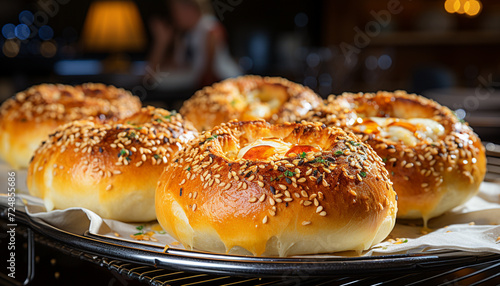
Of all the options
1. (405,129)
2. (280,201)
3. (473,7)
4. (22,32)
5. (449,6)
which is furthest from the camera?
(22,32)

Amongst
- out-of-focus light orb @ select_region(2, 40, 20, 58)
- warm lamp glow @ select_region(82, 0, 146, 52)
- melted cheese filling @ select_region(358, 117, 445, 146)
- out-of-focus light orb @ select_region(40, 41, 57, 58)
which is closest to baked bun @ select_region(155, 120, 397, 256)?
melted cheese filling @ select_region(358, 117, 445, 146)

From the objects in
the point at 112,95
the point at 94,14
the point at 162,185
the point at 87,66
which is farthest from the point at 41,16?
the point at 162,185

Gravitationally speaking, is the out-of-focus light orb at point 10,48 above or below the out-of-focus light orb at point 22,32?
below

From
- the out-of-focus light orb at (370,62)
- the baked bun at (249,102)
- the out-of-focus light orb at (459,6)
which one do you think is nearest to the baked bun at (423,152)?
the baked bun at (249,102)

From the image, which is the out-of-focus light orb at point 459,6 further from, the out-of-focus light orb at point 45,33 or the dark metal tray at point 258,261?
the dark metal tray at point 258,261

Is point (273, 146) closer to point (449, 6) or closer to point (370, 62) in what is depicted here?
point (370, 62)

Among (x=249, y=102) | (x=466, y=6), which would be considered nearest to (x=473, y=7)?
(x=466, y=6)
